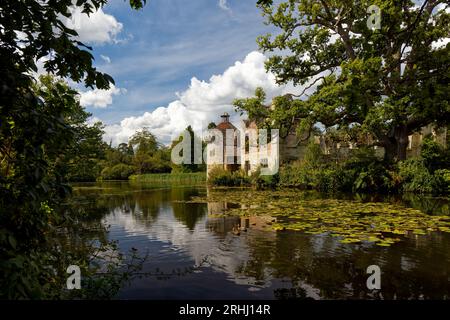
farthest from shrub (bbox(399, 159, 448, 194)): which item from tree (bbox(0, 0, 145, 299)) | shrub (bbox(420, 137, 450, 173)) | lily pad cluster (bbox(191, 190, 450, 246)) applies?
tree (bbox(0, 0, 145, 299))

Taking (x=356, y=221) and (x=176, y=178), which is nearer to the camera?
(x=356, y=221)

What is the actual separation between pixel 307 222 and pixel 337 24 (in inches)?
566

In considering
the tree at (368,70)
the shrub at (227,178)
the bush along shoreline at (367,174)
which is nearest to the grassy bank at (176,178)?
the shrub at (227,178)

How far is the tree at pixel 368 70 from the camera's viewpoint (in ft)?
53.5

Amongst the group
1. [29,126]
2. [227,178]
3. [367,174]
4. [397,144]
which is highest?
[397,144]

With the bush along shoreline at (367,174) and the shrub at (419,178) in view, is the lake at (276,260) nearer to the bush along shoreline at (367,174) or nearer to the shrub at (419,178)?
the shrub at (419,178)

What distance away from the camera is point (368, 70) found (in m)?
16.5

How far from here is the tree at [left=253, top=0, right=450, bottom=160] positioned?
16297 mm

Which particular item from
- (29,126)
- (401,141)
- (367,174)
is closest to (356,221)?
(29,126)

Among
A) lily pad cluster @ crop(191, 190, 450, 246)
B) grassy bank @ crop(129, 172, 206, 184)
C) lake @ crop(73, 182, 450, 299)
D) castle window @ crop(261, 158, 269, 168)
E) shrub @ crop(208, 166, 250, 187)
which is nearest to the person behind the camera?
lake @ crop(73, 182, 450, 299)

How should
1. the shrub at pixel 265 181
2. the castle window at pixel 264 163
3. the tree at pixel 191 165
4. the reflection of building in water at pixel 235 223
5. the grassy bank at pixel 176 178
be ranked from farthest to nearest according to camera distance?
the tree at pixel 191 165 → the grassy bank at pixel 176 178 → the castle window at pixel 264 163 → the shrub at pixel 265 181 → the reflection of building in water at pixel 235 223

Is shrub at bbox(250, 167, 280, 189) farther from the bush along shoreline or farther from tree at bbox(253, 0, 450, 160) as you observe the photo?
tree at bbox(253, 0, 450, 160)

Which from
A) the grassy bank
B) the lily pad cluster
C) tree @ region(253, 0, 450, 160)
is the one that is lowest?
the lily pad cluster

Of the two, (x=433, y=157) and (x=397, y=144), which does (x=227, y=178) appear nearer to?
(x=397, y=144)
